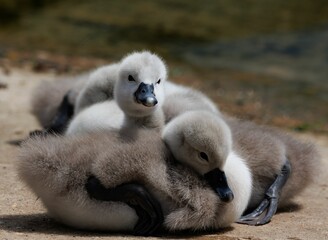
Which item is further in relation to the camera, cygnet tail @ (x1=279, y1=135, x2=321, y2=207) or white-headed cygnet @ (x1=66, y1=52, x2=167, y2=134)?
cygnet tail @ (x1=279, y1=135, x2=321, y2=207)

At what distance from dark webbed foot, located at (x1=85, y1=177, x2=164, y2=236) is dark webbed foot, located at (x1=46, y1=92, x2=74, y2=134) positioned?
267 cm

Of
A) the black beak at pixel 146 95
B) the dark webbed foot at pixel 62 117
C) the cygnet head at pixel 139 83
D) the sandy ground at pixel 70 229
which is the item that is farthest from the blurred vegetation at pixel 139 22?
the black beak at pixel 146 95

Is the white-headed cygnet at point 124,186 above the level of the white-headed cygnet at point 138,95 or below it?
below

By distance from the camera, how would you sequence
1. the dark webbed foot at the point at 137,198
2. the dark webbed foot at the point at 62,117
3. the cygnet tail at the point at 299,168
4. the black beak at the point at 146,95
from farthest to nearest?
the dark webbed foot at the point at 62,117, the cygnet tail at the point at 299,168, the black beak at the point at 146,95, the dark webbed foot at the point at 137,198

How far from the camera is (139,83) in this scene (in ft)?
20.0

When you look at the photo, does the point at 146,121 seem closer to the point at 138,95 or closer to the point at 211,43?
the point at 138,95

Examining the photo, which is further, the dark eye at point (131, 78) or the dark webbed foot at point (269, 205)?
the dark eye at point (131, 78)

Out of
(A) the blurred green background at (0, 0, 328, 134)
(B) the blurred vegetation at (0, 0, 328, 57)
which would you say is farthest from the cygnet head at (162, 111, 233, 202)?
(B) the blurred vegetation at (0, 0, 328, 57)

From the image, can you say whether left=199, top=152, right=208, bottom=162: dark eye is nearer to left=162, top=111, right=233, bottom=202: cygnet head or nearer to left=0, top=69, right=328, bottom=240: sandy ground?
left=162, top=111, right=233, bottom=202: cygnet head

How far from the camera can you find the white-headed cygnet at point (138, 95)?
604 cm

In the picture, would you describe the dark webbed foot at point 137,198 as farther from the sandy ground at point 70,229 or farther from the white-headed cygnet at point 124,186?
the sandy ground at point 70,229

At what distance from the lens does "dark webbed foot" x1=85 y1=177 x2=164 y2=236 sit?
5168 mm

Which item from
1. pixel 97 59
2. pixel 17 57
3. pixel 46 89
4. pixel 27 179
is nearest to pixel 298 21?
pixel 97 59

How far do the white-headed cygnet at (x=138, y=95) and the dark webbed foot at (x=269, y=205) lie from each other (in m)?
0.93
